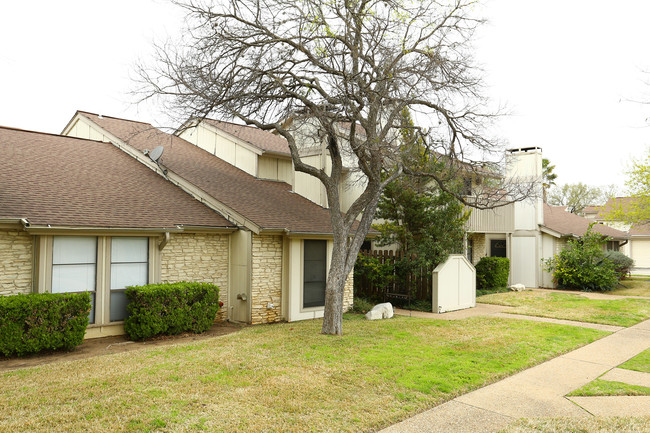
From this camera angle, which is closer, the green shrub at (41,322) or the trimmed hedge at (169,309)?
the green shrub at (41,322)

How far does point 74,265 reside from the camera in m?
9.76

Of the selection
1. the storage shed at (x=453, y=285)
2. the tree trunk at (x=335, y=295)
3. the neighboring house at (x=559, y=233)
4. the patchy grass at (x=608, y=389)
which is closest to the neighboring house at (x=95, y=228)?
the tree trunk at (x=335, y=295)

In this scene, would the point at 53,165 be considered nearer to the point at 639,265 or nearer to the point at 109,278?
the point at 109,278

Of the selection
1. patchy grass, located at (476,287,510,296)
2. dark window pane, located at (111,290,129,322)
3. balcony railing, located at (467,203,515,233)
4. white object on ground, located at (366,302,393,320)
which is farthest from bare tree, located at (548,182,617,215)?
dark window pane, located at (111,290,129,322)

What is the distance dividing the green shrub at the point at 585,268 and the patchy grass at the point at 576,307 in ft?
7.75

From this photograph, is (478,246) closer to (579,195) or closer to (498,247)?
(498,247)

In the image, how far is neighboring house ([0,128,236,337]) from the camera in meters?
9.21

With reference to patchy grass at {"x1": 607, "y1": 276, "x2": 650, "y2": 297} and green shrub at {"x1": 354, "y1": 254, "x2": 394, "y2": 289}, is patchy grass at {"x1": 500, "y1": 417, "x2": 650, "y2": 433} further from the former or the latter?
patchy grass at {"x1": 607, "y1": 276, "x2": 650, "y2": 297}

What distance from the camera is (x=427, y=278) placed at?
1592cm

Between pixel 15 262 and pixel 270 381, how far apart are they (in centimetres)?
599

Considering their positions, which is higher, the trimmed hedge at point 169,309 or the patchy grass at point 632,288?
the trimmed hedge at point 169,309

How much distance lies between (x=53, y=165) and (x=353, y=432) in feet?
35.2

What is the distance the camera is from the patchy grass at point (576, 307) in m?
13.3

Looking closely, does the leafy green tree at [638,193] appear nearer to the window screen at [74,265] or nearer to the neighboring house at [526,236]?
the neighboring house at [526,236]
